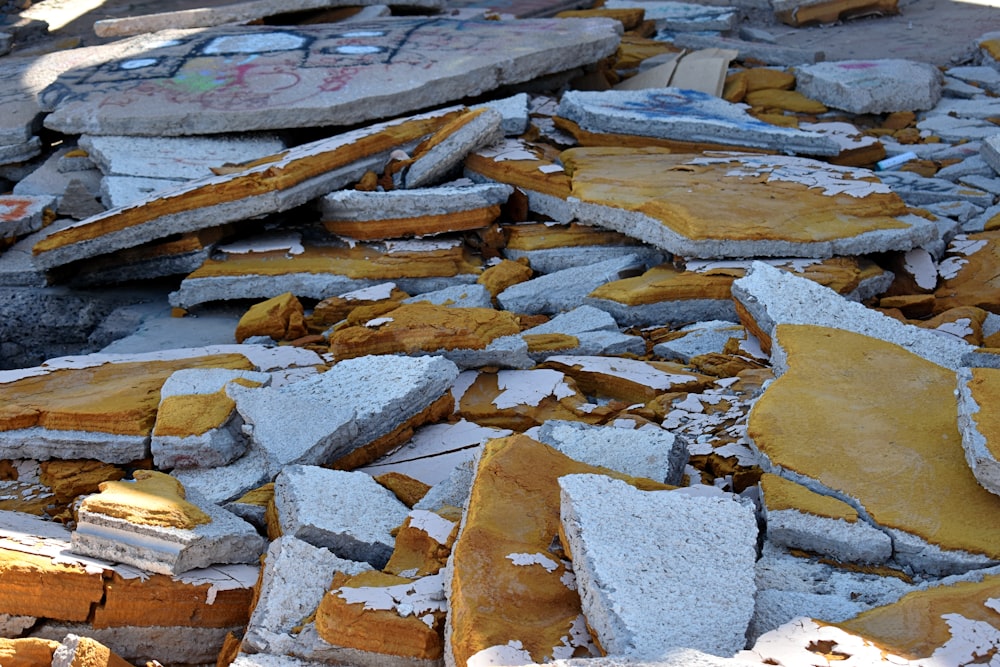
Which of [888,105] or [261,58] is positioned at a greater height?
[261,58]

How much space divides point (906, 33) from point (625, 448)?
6.95 m

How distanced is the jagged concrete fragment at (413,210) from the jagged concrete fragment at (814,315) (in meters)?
1.56

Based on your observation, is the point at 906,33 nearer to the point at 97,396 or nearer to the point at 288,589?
the point at 97,396

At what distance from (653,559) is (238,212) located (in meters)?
3.32

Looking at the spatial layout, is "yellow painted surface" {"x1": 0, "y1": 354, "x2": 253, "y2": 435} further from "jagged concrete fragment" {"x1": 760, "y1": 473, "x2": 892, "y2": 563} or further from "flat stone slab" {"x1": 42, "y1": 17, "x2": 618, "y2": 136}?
"flat stone slab" {"x1": 42, "y1": 17, "x2": 618, "y2": 136}

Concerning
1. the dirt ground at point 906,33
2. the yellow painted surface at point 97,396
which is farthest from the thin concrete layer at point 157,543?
the dirt ground at point 906,33

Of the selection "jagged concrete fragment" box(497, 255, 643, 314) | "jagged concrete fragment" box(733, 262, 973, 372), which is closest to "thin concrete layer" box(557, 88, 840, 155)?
"jagged concrete fragment" box(497, 255, 643, 314)

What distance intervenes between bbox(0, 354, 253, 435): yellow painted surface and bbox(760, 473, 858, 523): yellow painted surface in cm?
195

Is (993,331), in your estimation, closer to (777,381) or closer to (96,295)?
(777,381)

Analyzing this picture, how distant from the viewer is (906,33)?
8445 mm

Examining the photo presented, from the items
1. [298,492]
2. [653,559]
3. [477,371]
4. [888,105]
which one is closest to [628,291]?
[477,371]

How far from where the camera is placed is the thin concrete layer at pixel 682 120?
5.52m

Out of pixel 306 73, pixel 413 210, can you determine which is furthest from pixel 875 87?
pixel 306 73

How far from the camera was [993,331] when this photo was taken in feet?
12.4
